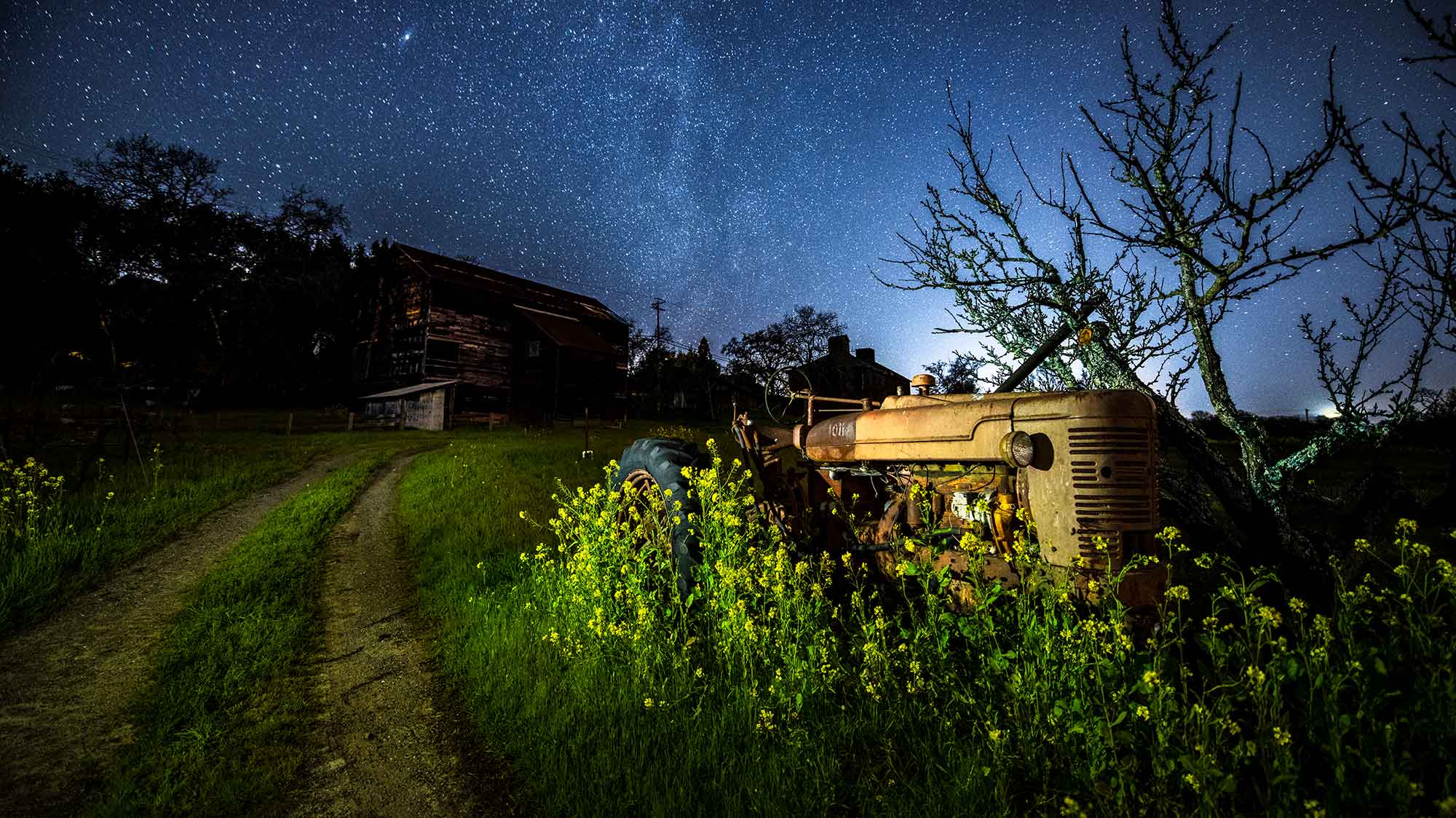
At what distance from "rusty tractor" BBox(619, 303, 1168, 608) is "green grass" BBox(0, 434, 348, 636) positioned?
5.14 meters

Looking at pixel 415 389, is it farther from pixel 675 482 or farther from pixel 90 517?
pixel 675 482

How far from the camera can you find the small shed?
25.7 m

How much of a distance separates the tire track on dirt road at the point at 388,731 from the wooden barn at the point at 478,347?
23.7 m

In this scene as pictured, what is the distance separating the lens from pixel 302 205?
4012 centimetres

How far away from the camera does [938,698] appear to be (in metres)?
2.75

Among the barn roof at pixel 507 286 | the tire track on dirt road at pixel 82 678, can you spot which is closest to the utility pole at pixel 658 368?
the barn roof at pixel 507 286

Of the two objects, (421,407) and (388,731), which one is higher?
(421,407)

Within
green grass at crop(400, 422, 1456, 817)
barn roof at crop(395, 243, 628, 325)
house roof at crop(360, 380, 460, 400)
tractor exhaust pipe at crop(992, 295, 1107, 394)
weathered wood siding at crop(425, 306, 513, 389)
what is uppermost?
barn roof at crop(395, 243, 628, 325)

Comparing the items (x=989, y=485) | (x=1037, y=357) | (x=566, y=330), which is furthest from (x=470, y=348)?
(x=989, y=485)

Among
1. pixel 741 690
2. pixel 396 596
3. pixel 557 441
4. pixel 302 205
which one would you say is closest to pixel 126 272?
pixel 302 205

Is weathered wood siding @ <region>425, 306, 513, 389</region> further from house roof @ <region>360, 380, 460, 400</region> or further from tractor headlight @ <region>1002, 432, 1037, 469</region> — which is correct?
tractor headlight @ <region>1002, 432, 1037, 469</region>

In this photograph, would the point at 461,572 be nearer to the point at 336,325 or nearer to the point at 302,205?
the point at 336,325

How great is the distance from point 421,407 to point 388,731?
86.6 feet

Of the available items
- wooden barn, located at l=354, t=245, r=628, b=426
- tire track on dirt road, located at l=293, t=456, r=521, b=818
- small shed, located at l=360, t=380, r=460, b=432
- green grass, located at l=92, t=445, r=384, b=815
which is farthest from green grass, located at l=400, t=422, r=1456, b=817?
wooden barn, located at l=354, t=245, r=628, b=426
